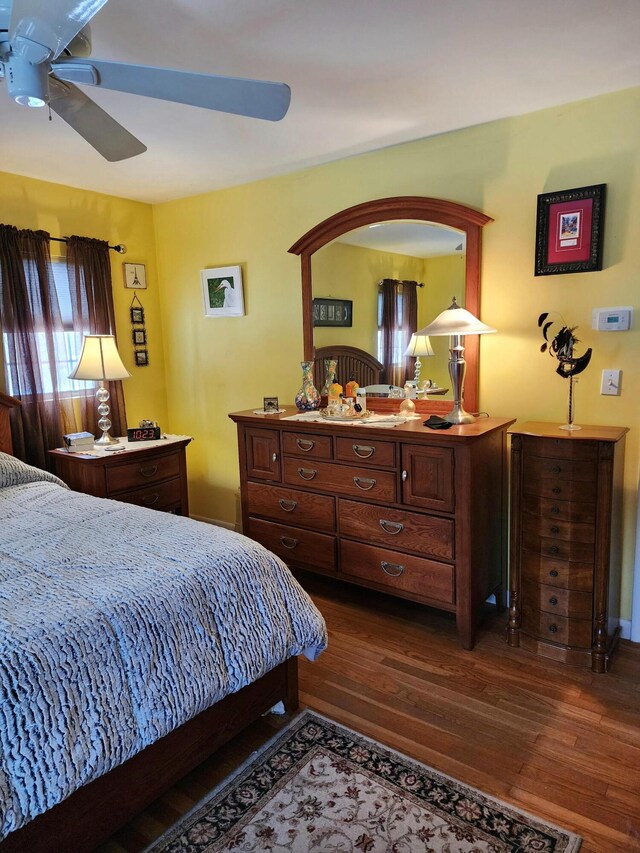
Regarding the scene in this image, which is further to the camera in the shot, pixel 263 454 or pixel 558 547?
pixel 263 454

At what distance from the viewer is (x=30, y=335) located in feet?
10.8

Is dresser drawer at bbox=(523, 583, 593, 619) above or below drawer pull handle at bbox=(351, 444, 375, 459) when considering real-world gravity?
below

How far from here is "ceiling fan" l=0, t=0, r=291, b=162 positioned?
1.22 metres

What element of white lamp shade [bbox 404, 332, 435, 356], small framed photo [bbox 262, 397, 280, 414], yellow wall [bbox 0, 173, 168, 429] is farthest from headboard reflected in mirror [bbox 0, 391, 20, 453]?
white lamp shade [bbox 404, 332, 435, 356]

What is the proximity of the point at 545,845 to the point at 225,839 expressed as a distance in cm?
89

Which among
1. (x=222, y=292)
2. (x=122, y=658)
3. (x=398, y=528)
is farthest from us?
(x=222, y=292)

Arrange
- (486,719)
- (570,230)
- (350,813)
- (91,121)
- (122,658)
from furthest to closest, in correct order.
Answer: (570,230) < (486,719) < (91,121) < (350,813) < (122,658)

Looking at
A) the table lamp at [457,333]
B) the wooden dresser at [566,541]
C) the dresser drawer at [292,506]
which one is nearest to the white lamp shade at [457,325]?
the table lamp at [457,333]

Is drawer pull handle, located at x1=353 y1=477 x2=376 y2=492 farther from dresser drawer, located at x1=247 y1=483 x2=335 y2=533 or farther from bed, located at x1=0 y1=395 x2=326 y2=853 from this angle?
bed, located at x1=0 y1=395 x2=326 y2=853

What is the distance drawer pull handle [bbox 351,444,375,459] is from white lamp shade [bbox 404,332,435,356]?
0.63m

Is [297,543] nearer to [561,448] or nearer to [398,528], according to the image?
[398,528]

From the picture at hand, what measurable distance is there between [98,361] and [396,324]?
180cm

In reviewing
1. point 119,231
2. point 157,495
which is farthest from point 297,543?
point 119,231

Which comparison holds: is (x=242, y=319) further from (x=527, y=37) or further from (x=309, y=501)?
(x=527, y=37)
